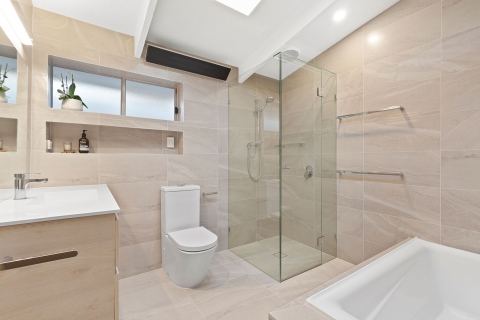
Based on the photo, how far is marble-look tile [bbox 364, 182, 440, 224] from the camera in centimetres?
171

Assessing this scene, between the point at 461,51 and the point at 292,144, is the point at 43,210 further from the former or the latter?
the point at 461,51

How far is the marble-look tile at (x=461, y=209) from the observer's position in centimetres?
151

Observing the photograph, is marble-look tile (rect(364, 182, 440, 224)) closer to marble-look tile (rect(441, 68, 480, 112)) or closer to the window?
marble-look tile (rect(441, 68, 480, 112))

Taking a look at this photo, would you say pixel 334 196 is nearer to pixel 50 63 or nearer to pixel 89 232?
pixel 89 232

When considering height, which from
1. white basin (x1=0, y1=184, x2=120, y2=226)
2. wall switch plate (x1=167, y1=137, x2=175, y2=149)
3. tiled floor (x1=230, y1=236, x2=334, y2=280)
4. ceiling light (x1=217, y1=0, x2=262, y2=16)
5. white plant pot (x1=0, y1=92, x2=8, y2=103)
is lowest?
tiled floor (x1=230, y1=236, x2=334, y2=280)

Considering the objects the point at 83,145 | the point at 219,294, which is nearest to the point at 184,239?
the point at 219,294

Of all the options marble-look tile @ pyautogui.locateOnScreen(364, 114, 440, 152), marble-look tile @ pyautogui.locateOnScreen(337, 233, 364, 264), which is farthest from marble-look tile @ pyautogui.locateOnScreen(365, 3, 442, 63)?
marble-look tile @ pyautogui.locateOnScreen(337, 233, 364, 264)

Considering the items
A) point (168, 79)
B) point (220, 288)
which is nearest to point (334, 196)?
point (220, 288)

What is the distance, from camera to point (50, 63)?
1.88m

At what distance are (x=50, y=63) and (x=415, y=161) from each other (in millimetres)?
3225

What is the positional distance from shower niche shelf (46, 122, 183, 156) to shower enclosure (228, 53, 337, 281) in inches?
32.1

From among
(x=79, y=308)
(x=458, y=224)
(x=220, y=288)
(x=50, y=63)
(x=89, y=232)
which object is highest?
(x=50, y=63)

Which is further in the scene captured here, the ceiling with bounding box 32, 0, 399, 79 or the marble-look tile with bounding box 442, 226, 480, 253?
the ceiling with bounding box 32, 0, 399, 79

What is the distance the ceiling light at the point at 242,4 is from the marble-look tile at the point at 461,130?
1740 mm
